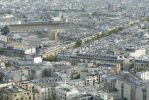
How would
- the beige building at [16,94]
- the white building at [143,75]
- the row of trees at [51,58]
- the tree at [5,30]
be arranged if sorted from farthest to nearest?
the tree at [5,30]
the row of trees at [51,58]
the white building at [143,75]
the beige building at [16,94]

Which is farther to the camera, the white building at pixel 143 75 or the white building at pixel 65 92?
the white building at pixel 143 75

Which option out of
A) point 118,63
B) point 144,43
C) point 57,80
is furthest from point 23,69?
point 144,43

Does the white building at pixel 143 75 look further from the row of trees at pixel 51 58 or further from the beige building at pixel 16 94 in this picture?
the row of trees at pixel 51 58

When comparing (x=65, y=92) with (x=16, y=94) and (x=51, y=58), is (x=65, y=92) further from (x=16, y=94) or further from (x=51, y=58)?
(x=51, y=58)

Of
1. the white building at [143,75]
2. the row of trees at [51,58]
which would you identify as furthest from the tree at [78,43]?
the white building at [143,75]

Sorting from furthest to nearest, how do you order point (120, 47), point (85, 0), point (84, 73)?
point (85, 0)
point (120, 47)
point (84, 73)

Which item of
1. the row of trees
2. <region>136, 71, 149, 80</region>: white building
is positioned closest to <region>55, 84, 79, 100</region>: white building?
<region>136, 71, 149, 80</region>: white building

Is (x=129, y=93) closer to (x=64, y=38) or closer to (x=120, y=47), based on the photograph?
(x=120, y=47)

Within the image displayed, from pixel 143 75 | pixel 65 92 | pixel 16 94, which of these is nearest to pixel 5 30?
pixel 143 75
